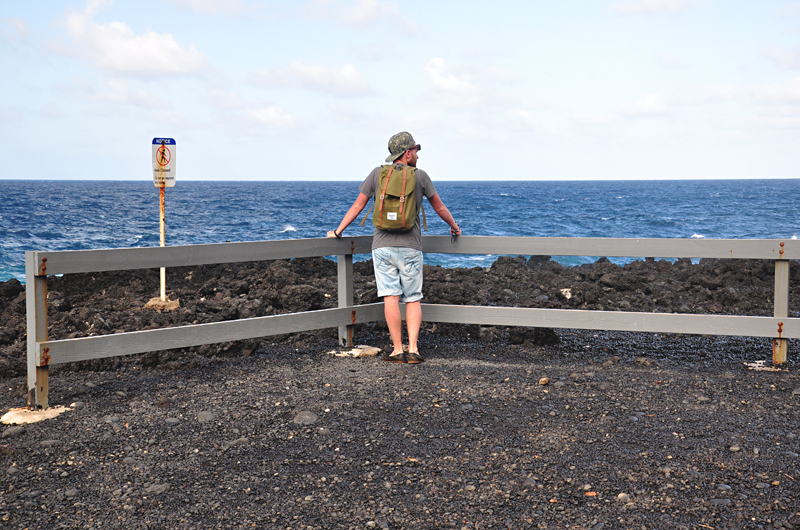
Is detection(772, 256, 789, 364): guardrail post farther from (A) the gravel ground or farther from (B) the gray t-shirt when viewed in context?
(B) the gray t-shirt

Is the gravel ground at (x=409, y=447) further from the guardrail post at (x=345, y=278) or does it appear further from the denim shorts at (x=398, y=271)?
the denim shorts at (x=398, y=271)

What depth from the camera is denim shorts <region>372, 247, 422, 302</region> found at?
612cm

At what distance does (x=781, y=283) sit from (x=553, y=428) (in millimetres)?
2816

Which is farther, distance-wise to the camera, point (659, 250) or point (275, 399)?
point (659, 250)

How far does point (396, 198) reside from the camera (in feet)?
19.4

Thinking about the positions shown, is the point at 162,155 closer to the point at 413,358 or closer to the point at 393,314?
the point at 393,314

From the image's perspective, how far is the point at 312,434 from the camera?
4516mm

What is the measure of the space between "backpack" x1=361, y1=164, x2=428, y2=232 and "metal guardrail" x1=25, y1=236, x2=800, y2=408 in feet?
2.03

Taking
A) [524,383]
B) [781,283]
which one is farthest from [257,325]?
[781,283]

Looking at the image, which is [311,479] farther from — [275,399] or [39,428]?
[39,428]

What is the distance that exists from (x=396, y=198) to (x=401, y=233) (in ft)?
1.15

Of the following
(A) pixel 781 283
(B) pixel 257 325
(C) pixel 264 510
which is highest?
(A) pixel 781 283

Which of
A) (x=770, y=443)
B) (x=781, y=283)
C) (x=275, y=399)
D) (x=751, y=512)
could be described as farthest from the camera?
(x=781, y=283)

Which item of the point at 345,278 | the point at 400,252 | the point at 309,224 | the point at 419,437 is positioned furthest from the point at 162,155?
the point at 309,224
